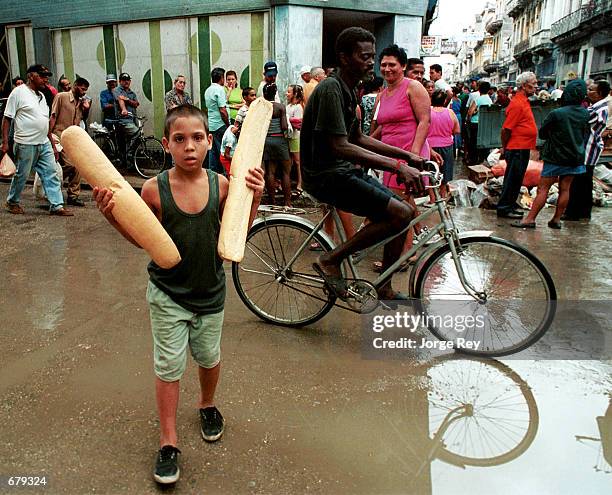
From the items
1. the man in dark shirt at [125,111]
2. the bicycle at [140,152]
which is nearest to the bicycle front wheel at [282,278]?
the bicycle at [140,152]

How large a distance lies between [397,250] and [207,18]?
9493 millimetres

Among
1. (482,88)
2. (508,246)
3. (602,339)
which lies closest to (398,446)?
(508,246)

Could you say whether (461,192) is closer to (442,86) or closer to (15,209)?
(442,86)

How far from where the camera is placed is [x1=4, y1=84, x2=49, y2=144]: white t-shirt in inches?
272

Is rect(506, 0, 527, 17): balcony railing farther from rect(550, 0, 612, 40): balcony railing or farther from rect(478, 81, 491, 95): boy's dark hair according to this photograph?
rect(478, 81, 491, 95): boy's dark hair

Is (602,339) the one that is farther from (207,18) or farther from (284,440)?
(207,18)

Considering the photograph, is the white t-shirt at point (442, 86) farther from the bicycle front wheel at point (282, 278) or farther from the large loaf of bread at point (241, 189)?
the large loaf of bread at point (241, 189)

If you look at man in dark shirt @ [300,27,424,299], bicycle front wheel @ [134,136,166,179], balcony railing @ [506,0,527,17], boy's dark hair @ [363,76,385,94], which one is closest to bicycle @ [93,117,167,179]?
bicycle front wheel @ [134,136,166,179]

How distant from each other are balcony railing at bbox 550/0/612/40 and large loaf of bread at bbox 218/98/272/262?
36.1 meters

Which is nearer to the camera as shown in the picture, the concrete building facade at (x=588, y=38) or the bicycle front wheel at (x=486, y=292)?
the bicycle front wheel at (x=486, y=292)

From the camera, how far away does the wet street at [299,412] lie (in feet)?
7.84

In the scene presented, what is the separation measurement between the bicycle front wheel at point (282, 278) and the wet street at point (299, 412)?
5.2 inches

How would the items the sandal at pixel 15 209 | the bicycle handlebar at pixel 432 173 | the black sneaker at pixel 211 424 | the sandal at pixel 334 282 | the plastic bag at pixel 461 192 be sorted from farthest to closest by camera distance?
the plastic bag at pixel 461 192
the sandal at pixel 15 209
the sandal at pixel 334 282
the bicycle handlebar at pixel 432 173
the black sneaker at pixel 211 424

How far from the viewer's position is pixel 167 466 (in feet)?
7.63
